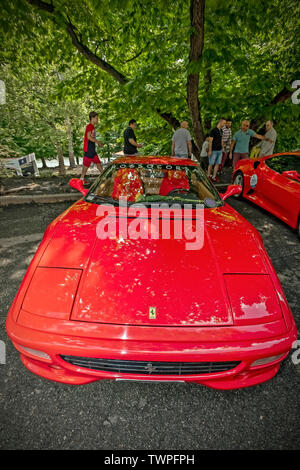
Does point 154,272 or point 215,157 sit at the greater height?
point 215,157

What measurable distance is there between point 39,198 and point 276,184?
497cm

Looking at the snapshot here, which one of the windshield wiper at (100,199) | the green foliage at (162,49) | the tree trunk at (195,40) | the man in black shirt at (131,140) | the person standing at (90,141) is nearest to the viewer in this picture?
the windshield wiper at (100,199)

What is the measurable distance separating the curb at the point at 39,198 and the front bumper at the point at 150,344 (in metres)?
4.53

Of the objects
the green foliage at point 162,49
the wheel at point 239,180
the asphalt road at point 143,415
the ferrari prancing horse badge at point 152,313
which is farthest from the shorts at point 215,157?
the ferrari prancing horse badge at point 152,313

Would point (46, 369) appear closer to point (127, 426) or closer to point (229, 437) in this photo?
point (127, 426)

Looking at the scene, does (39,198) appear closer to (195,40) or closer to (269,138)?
(195,40)

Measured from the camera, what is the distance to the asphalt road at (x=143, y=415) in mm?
1396

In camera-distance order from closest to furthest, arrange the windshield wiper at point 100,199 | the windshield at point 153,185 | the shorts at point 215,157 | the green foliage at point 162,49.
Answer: the windshield wiper at point 100,199, the windshield at point 153,185, the green foliage at point 162,49, the shorts at point 215,157

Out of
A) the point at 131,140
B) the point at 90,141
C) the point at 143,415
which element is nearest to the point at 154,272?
the point at 143,415

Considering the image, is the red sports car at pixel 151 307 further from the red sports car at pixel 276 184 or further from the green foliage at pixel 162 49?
the green foliage at pixel 162 49

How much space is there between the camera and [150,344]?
1252mm

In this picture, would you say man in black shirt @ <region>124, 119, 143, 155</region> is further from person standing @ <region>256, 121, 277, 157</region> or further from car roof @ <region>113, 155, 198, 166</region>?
car roof @ <region>113, 155, 198, 166</region>

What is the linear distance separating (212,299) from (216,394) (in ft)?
2.47
